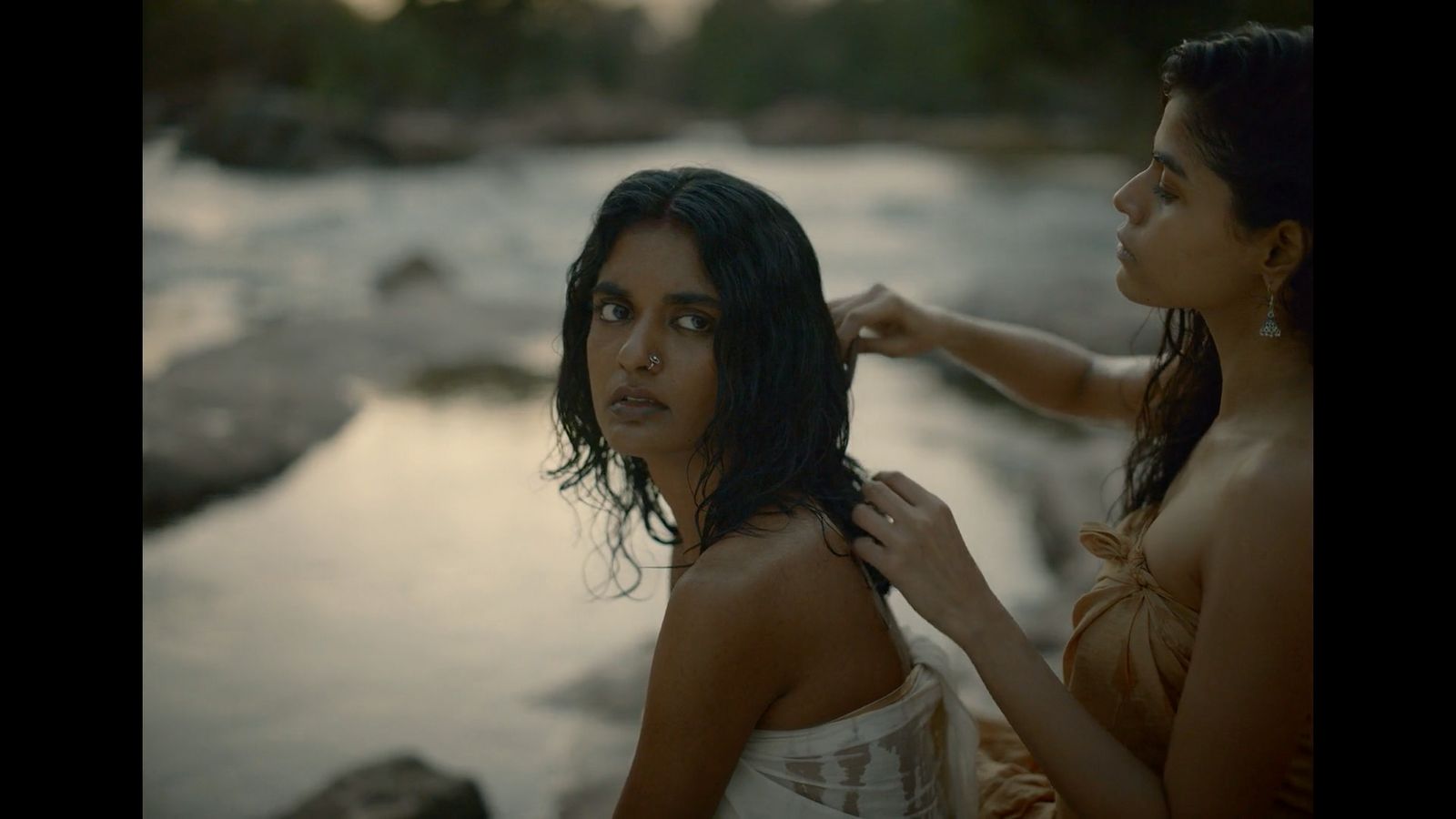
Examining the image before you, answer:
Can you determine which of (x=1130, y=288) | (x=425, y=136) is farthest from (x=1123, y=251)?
(x=425, y=136)

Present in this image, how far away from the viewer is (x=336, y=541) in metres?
4.07

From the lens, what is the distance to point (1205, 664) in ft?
3.71

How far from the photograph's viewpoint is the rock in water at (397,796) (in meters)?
2.00

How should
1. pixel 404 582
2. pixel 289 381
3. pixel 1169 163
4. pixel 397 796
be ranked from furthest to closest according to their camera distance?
pixel 289 381 → pixel 404 582 → pixel 397 796 → pixel 1169 163

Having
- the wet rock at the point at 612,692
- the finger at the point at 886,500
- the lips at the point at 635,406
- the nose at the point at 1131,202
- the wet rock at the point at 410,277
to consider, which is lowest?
the wet rock at the point at 612,692

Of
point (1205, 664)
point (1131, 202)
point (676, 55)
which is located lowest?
point (1205, 664)

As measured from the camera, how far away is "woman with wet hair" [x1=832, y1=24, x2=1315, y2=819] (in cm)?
111

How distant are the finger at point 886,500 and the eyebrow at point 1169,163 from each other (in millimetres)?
428

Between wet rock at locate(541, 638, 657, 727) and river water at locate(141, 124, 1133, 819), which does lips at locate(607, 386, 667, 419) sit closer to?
river water at locate(141, 124, 1133, 819)

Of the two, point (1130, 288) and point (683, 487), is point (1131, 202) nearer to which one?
point (1130, 288)

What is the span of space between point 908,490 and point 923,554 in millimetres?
78

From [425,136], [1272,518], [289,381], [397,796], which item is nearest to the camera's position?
[1272,518]

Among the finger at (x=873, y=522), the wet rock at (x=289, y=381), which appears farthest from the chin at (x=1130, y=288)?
the wet rock at (x=289, y=381)

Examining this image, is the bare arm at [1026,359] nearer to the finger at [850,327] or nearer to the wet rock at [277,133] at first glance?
the finger at [850,327]
